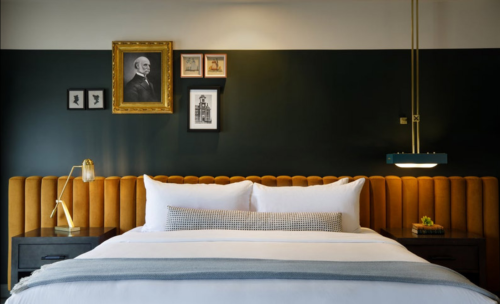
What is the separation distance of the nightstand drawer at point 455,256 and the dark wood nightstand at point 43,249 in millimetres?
2612

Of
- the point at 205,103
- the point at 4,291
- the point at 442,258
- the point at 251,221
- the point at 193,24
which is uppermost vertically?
the point at 193,24

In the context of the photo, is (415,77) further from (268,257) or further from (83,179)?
(83,179)

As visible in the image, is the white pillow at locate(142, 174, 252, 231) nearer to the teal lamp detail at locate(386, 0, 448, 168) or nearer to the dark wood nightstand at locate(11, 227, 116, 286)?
the dark wood nightstand at locate(11, 227, 116, 286)

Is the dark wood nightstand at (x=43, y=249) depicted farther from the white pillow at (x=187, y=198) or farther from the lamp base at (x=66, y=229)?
the white pillow at (x=187, y=198)

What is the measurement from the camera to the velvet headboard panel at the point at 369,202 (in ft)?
11.4

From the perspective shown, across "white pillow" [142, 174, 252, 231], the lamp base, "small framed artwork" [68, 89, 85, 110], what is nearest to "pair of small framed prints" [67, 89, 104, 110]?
"small framed artwork" [68, 89, 85, 110]

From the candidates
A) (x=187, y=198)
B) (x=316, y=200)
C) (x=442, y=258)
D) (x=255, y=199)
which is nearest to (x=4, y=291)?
(x=187, y=198)

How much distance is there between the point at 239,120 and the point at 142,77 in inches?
39.5

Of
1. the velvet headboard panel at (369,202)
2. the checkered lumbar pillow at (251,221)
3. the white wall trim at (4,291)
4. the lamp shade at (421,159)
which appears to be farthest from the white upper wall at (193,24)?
the white wall trim at (4,291)

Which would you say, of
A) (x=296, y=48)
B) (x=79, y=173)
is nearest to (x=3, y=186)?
(x=79, y=173)

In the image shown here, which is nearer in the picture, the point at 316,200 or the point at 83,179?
the point at 316,200

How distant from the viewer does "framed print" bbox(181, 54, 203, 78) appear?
369 cm

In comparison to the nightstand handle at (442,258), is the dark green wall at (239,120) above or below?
above

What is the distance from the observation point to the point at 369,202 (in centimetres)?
354
